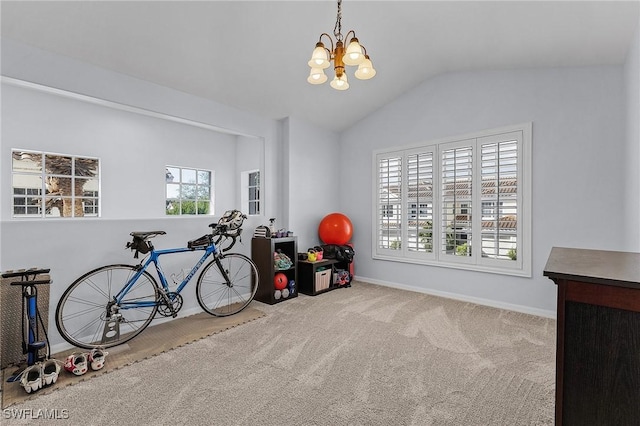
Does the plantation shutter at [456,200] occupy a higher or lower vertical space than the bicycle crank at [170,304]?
higher

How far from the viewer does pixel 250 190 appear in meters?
6.59

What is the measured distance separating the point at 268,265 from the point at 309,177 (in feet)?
5.22

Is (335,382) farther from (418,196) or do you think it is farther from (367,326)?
(418,196)

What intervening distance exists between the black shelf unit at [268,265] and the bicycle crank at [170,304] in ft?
3.64

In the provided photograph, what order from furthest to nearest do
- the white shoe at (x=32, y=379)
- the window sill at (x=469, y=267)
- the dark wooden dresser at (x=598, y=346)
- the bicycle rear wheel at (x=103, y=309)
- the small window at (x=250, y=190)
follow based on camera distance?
the small window at (x=250, y=190), the window sill at (x=469, y=267), the bicycle rear wheel at (x=103, y=309), the white shoe at (x=32, y=379), the dark wooden dresser at (x=598, y=346)

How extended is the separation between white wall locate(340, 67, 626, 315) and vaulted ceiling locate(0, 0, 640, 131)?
0.22 meters

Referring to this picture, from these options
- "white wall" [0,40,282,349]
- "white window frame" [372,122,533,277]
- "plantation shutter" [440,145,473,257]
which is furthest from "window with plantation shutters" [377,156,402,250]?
"white wall" [0,40,282,349]

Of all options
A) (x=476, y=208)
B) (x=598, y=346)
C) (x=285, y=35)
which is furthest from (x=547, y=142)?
(x=598, y=346)

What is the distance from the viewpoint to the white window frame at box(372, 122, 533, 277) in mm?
3645

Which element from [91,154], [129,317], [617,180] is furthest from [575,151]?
[91,154]

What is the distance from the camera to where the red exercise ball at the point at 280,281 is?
4.11m

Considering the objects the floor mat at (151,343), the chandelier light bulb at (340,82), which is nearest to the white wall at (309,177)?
the floor mat at (151,343)

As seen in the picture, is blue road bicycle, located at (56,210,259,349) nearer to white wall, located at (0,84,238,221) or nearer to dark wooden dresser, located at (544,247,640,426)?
white wall, located at (0,84,238,221)

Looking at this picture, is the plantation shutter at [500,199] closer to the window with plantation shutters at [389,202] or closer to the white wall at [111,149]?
the window with plantation shutters at [389,202]
